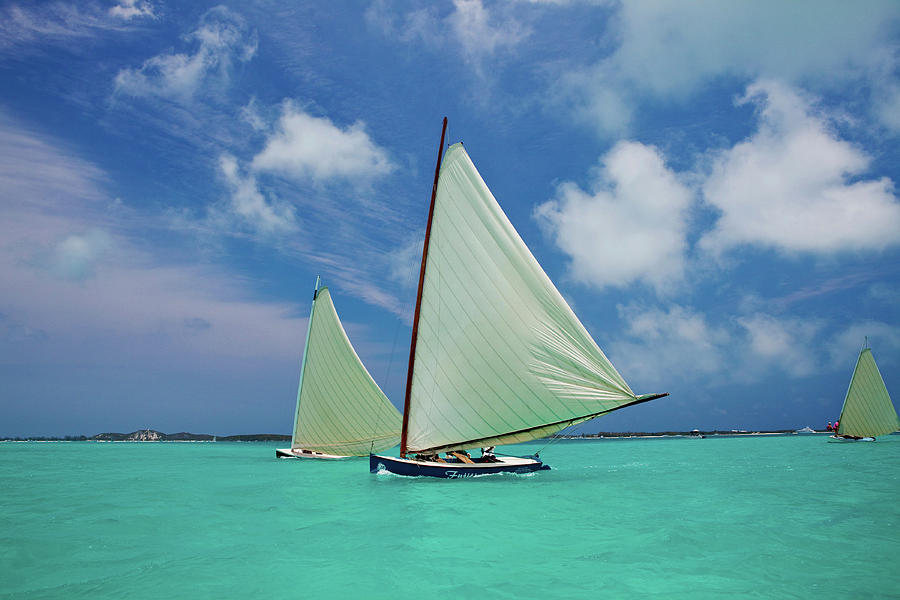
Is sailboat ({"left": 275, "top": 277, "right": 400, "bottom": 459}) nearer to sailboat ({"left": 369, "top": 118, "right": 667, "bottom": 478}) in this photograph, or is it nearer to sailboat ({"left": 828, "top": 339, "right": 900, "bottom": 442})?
sailboat ({"left": 369, "top": 118, "right": 667, "bottom": 478})

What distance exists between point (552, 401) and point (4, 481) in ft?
110

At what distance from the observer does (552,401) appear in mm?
23250

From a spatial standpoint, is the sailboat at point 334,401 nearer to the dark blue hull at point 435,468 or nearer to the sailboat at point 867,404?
the dark blue hull at point 435,468

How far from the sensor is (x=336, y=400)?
44.1 meters

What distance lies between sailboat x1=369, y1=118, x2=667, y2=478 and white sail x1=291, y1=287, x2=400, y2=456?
54.5ft

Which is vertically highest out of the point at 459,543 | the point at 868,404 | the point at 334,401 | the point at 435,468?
the point at 868,404

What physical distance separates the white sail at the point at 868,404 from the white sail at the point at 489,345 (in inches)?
2067

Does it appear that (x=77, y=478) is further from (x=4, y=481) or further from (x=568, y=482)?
(x=568, y=482)

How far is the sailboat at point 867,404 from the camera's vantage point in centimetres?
5797

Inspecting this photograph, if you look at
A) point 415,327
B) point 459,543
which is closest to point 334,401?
point 415,327

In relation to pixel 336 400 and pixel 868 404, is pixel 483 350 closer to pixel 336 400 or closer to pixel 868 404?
pixel 336 400

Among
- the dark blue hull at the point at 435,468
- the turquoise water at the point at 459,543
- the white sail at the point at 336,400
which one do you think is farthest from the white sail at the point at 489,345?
the white sail at the point at 336,400

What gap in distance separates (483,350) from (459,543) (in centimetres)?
1184

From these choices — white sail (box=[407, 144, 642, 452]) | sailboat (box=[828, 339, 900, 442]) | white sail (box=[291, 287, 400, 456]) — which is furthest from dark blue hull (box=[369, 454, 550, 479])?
sailboat (box=[828, 339, 900, 442])
